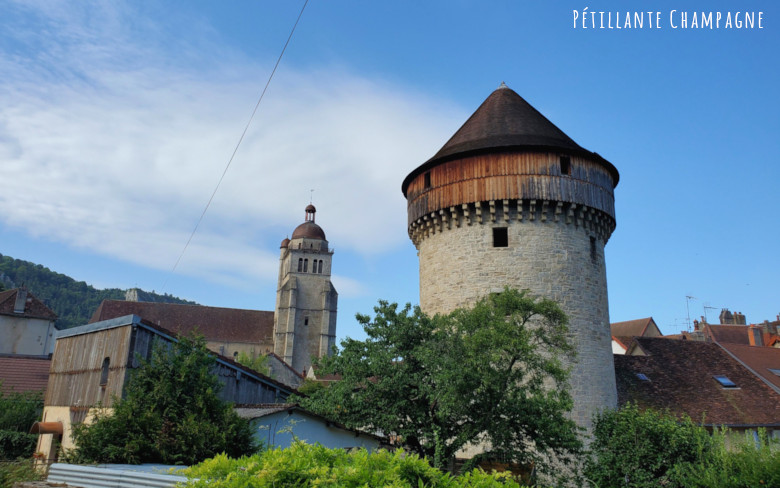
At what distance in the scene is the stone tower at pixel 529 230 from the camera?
16375mm

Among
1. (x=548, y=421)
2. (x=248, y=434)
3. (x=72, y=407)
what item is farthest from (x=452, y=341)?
(x=72, y=407)

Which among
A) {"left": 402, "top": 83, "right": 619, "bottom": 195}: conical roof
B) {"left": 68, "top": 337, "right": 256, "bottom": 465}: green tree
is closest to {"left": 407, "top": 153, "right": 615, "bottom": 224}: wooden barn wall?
{"left": 402, "top": 83, "right": 619, "bottom": 195}: conical roof

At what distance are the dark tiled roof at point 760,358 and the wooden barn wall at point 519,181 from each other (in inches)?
448

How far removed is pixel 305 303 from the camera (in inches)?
2591

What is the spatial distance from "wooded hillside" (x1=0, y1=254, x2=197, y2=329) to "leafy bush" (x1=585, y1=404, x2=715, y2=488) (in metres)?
123

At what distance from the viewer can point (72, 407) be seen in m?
13.4

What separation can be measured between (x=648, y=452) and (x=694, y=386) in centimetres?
1076

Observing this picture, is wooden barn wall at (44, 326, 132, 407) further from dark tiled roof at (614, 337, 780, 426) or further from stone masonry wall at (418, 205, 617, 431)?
dark tiled roof at (614, 337, 780, 426)

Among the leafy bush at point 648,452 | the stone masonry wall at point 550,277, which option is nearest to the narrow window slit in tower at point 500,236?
the stone masonry wall at point 550,277

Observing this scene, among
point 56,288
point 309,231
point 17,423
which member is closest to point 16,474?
point 17,423

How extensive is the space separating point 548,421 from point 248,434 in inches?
231

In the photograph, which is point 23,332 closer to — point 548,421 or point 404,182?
point 404,182

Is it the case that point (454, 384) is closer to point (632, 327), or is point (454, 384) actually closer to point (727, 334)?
point (632, 327)

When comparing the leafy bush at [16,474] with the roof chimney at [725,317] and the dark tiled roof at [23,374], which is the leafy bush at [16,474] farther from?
the roof chimney at [725,317]
